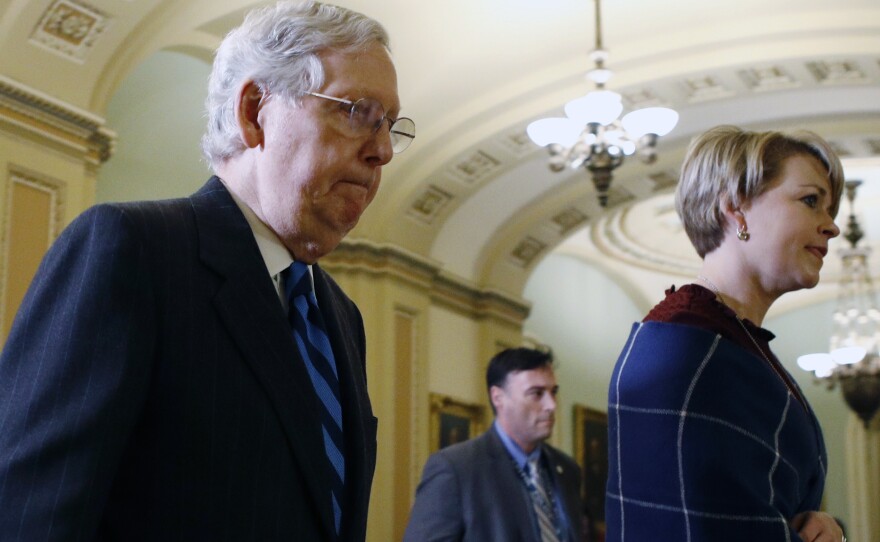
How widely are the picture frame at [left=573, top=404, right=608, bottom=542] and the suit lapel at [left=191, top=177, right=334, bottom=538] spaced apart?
14049 mm

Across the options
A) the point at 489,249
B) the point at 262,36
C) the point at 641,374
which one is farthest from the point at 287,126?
the point at 489,249

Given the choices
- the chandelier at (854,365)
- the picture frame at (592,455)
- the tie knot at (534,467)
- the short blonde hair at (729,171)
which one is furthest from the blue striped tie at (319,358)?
the chandelier at (854,365)

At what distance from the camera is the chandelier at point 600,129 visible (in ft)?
29.2

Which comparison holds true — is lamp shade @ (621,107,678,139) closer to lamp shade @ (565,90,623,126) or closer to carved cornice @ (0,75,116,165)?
lamp shade @ (565,90,623,126)

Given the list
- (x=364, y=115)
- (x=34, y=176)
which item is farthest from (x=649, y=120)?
(x=364, y=115)

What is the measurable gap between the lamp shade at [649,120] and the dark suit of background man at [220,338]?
7.12 m

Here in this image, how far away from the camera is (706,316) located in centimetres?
248

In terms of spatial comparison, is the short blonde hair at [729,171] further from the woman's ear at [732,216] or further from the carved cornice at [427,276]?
the carved cornice at [427,276]

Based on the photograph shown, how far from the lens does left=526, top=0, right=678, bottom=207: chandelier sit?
350 inches

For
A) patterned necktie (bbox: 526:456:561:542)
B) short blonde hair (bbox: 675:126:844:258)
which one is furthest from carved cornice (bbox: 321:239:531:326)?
short blonde hair (bbox: 675:126:844:258)

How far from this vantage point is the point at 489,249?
12828 millimetres

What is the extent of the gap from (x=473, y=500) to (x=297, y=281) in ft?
8.85

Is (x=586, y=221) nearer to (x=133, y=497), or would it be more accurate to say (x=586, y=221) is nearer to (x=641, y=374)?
(x=641, y=374)

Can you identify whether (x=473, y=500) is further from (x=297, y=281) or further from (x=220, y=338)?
(x=220, y=338)
